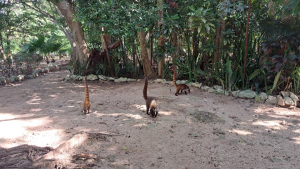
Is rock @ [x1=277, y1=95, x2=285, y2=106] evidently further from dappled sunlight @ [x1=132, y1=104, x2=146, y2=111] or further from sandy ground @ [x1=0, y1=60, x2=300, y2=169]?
dappled sunlight @ [x1=132, y1=104, x2=146, y2=111]

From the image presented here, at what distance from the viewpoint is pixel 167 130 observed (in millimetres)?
3049

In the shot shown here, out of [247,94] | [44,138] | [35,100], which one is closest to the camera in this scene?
[44,138]

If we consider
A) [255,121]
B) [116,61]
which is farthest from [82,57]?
[255,121]

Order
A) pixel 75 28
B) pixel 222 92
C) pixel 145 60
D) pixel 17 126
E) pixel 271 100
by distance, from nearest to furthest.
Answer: pixel 17 126, pixel 271 100, pixel 222 92, pixel 145 60, pixel 75 28

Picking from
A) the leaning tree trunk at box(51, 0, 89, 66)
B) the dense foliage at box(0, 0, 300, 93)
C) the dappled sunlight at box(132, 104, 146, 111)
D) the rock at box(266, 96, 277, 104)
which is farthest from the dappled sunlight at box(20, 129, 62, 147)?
the leaning tree trunk at box(51, 0, 89, 66)

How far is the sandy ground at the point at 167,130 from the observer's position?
235cm

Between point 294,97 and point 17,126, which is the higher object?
point 294,97

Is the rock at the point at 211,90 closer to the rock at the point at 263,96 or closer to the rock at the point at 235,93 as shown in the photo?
the rock at the point at 235,93

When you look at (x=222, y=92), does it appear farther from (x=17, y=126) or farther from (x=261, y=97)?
(x=17, y=126)

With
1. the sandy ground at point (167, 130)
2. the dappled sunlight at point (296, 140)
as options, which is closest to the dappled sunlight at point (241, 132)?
the sandy ground at point (167, 130)

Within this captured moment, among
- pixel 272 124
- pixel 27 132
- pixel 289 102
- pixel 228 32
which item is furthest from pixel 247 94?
pixel 27 132

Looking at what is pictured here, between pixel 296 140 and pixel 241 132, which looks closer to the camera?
pixel 296 140

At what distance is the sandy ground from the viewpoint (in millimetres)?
2354

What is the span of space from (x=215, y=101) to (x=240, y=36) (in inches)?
82.1
